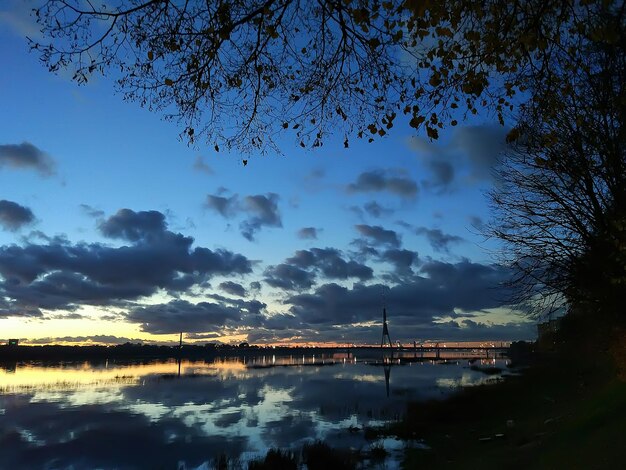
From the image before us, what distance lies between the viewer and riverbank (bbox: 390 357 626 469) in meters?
14.1

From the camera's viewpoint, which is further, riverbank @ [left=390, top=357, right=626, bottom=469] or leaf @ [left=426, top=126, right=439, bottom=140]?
riverbank @ [left=390, top=357, right=626, bottom=469]

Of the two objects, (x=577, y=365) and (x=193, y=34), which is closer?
(x=193, y=34)

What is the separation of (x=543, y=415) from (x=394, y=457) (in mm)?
9783

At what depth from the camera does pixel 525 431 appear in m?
22.2

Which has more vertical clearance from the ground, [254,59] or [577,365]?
[254,59]

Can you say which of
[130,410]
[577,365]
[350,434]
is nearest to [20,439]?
[130,410]

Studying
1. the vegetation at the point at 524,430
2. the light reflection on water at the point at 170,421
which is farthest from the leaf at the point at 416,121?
the light reflection on water at the point at 170,421

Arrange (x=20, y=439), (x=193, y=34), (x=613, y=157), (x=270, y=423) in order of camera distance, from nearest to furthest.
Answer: (x=193, y=34) → (x=613, y=157) → (x=20, y=439) → (x=270, y=423)

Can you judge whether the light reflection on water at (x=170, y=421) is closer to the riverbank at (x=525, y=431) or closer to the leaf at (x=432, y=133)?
the riverbank at (x=525, y=431)

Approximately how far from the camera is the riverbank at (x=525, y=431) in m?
14.1

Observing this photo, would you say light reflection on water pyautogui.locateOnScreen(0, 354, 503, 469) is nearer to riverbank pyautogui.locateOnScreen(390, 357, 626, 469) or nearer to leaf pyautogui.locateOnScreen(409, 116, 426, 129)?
riverbank pyautogui.locateOnScreen(390, 357, 626, 469)

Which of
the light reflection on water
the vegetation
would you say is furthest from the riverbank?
the light reflection on water

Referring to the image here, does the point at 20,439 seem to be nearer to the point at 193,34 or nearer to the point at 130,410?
the point at 130,410

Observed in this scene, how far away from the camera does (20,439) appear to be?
97.5ft
